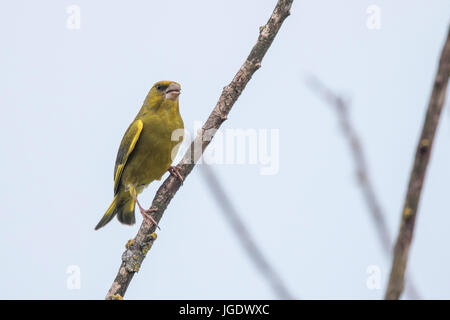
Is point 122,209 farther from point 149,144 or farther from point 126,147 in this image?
point 149,144

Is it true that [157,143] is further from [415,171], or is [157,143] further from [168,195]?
[415,171]

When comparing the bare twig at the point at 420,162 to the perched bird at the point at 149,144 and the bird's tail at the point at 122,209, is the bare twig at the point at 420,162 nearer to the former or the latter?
the perched bird at the point at 149,144

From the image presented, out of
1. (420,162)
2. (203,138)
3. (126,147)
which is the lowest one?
(126,147)

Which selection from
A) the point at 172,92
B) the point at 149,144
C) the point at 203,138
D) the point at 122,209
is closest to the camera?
the point at 203,138

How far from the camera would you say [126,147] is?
18.5 ft

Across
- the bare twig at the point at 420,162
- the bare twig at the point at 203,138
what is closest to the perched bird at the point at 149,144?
the bare twig at the point at 203,138

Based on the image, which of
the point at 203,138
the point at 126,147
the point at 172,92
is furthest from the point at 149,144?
the point at 203,138

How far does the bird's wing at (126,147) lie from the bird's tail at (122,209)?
153 millimetres

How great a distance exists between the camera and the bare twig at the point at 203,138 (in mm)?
3525

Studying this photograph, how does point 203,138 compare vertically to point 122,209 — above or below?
above

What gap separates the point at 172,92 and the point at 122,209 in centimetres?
134

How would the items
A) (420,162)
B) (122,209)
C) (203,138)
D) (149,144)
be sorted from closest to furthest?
(420,162) < (203,138) < (149,144) < (122,209)

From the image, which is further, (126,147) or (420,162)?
(126,147)
